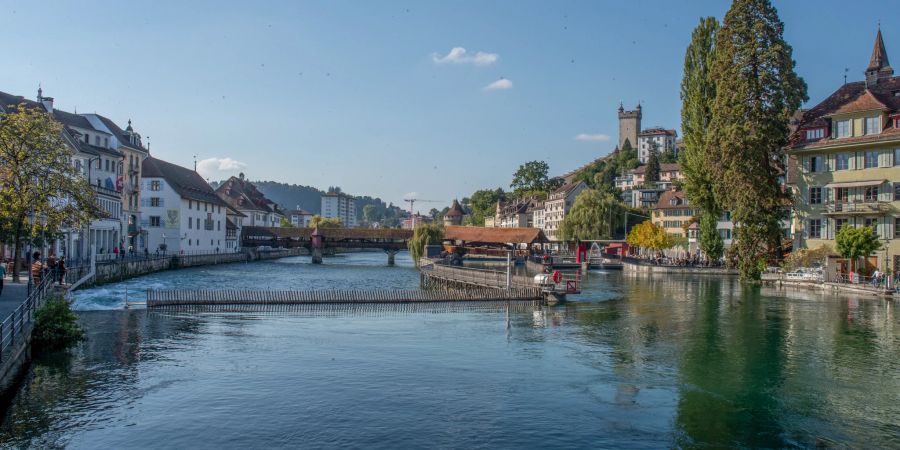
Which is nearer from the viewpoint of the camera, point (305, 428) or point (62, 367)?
point (305, 428)

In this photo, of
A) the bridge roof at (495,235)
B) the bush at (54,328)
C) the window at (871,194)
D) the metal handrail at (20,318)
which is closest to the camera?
the metal handrail at (20,318)

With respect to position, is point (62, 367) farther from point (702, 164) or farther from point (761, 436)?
point (702, 164)

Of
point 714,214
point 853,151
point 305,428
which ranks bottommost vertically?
point 305,428

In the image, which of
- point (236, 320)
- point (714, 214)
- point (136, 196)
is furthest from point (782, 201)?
point (136, 196)

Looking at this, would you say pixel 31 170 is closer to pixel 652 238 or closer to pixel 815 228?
pixel 815 228

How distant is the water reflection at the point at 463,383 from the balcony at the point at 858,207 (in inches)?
663

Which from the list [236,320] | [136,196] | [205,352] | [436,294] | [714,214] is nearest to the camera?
[205,352]

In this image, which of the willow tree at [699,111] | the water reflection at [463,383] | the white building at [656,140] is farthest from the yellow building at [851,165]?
the white building at [656,140]

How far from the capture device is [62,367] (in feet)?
65.1

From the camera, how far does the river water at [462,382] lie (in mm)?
14500

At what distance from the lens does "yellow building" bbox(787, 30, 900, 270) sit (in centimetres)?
4500

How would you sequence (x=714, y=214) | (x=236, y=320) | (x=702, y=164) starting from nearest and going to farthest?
(x=236, y=320)
(x=702, y=164)
(x=714, y=214)

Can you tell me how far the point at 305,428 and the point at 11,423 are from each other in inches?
238

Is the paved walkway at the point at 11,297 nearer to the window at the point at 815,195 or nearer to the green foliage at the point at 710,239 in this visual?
the window at the point at 815,195
